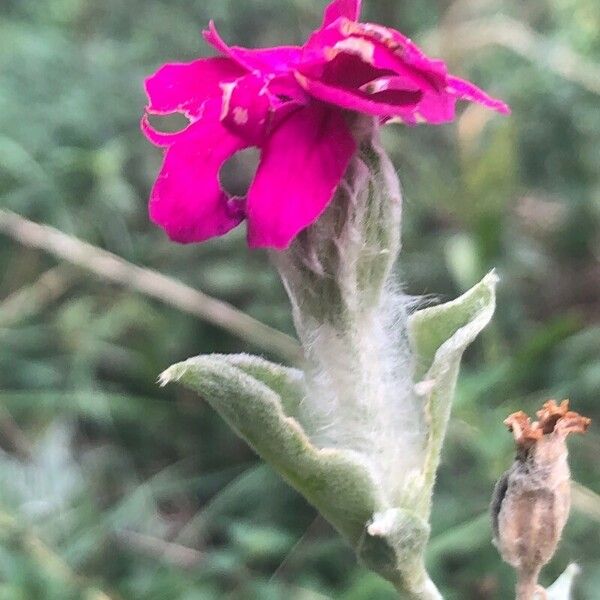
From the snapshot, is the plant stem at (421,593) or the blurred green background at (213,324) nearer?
the plant stem at (421,593)

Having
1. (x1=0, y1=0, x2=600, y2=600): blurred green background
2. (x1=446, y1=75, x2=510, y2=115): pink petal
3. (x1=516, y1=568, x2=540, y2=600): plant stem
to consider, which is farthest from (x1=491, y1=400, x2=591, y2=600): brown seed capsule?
(x1=0, y1=0, x2=600, y2=600): blurred green background

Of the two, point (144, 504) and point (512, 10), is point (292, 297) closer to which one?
point (144, 504)

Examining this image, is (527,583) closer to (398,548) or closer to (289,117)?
(398,548)

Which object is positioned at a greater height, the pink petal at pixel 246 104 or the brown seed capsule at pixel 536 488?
the pink petal at pixel 246 104

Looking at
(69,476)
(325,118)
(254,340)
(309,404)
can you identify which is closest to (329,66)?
(325,118)

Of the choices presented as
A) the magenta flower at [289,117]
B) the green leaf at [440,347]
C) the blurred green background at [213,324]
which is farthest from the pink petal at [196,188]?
the blurred green background at [213,324]

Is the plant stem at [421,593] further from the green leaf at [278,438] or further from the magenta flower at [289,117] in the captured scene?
the magenta flower at [289,117]

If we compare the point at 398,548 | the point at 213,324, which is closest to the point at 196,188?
the point at 398,548
